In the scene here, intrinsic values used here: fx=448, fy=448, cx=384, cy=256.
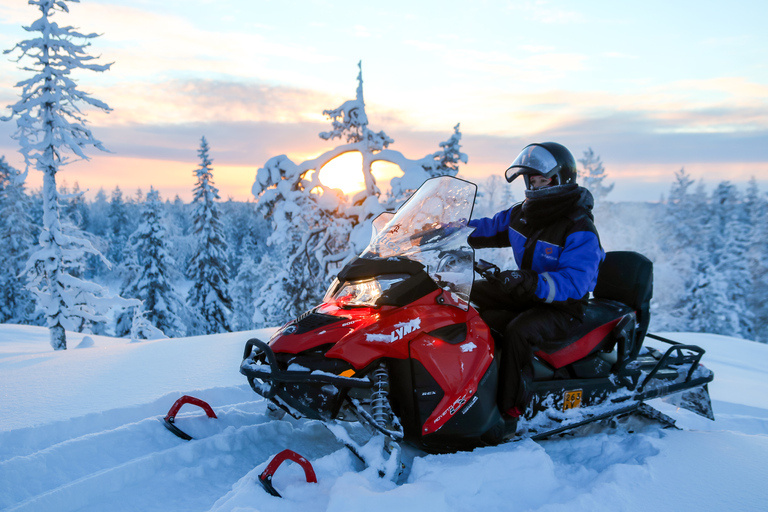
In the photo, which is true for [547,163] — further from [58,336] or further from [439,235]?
[58,336]

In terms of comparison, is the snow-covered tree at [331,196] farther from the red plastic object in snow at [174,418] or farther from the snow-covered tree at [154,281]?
the snow-covered tree at [154,281]

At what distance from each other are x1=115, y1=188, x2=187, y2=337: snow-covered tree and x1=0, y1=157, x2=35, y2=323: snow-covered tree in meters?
8.88

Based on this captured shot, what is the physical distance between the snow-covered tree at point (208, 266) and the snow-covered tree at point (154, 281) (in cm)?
127

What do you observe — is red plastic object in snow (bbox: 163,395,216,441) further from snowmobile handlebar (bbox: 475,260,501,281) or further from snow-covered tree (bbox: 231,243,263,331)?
snow-covered tree (bbox: 231,243,263,331)

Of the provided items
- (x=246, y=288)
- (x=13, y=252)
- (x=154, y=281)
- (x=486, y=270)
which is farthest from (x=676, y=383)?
(x=13, y=252)

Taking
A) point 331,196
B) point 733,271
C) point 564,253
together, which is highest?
point 331,196

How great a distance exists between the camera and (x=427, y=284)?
9.04 feet

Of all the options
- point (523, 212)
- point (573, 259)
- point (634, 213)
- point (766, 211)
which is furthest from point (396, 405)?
point (634, 213)

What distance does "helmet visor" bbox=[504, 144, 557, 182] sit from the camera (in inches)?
123

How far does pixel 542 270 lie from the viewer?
3.23 m

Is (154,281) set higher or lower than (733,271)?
lower

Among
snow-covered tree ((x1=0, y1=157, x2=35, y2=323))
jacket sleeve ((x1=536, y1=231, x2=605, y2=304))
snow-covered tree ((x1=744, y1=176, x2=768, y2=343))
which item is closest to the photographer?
jacket sleeve ((x1=536, y1=231, x2=605, y2=304))

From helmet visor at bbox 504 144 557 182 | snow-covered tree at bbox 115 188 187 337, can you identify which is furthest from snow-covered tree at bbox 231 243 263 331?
helmet visor at bbox 504 144 557 182

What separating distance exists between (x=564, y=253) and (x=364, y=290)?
1.37m
